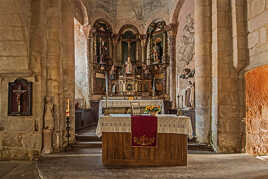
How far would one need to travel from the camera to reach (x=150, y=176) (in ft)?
13.4

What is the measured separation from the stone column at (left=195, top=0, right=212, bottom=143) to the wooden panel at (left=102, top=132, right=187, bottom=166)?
2.29 m

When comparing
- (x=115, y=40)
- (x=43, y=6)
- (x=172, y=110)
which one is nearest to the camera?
(x=43, y=6)

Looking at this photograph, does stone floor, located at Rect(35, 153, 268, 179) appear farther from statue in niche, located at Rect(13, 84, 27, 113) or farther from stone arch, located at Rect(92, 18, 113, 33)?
stone arch, located at Rect(92, 18, 113, 33)

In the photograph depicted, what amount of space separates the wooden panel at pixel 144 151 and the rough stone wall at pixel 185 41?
17.3ft

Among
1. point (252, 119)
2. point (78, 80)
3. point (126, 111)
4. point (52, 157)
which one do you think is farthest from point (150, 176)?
point (78, 80)

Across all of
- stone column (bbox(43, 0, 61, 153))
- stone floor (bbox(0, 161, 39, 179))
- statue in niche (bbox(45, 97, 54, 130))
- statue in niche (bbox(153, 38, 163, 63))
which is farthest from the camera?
statue in niche (bbox(153, 38, 163, 63))

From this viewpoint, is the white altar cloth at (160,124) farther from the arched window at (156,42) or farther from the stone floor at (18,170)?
the arched window at (156,42)

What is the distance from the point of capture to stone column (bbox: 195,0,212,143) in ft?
22.4

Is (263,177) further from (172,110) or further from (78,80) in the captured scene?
(78,80)

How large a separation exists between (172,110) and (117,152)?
581 centimetres

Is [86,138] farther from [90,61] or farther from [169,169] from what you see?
[90,61]

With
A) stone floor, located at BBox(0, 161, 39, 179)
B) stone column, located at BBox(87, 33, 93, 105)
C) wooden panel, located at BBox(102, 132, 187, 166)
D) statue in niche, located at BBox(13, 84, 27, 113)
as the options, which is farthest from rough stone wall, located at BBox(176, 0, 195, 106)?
stone floor, located at BBox(0, 161, 39, 179)

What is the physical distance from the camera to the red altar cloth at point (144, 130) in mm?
4812

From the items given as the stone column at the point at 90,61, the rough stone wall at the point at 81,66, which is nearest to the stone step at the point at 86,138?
the rough stone wall at the point at 81,66
